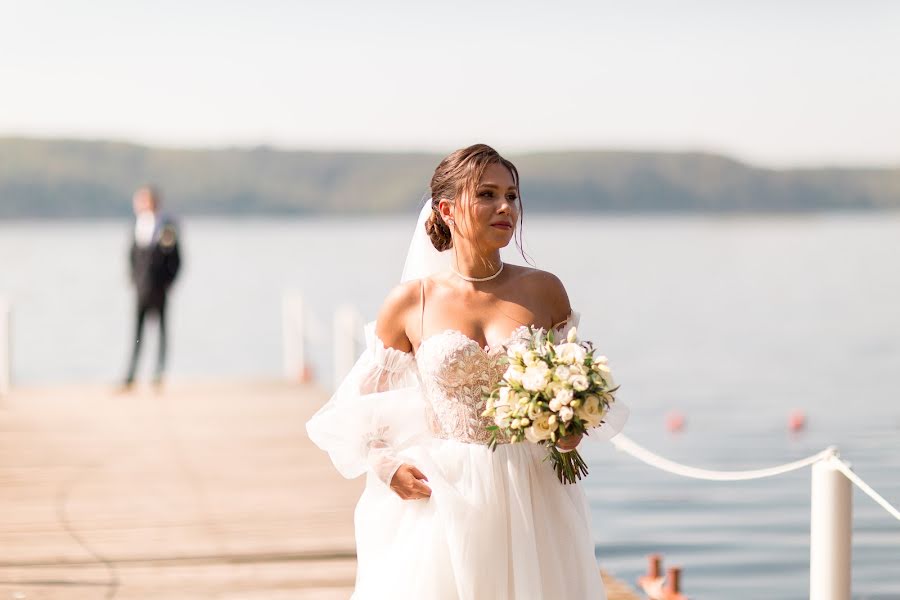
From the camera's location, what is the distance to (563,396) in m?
3.58

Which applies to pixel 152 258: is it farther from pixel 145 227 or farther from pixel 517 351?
pixel 517 351

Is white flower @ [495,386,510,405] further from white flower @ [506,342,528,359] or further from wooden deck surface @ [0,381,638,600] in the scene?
wooden deck surface @ [0,381,638,600]

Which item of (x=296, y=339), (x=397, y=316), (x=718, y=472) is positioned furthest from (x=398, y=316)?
(x=296, y=339)

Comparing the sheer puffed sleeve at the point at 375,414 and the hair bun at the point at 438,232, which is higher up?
the hair bun at the point at 438,232

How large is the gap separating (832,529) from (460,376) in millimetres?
1425

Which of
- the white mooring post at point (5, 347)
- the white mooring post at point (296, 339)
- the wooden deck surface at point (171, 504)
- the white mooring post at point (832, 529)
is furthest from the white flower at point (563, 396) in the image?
the white mooring post at point (296, 339)

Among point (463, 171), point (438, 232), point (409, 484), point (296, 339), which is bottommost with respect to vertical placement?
point (409, 484)

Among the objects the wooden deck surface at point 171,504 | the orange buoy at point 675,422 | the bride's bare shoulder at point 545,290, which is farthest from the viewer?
the orange buoy at point 675,422

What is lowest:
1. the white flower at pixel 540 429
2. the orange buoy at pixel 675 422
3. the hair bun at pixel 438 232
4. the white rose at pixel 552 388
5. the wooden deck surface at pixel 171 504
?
the wooden deck surface at pixel 171 504

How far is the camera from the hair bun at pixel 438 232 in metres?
4.12

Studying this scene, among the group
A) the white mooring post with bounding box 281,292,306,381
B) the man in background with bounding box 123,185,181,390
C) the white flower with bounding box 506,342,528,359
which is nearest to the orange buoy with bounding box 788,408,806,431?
the white mooring post with bounding box 281,292,306,381

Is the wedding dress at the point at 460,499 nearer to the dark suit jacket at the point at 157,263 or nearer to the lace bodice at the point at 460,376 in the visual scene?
the lace bodice at the point at 460,376

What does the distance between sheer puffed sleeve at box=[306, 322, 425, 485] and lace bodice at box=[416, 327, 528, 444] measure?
0.11 m

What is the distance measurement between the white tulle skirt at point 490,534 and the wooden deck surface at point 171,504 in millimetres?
2483
